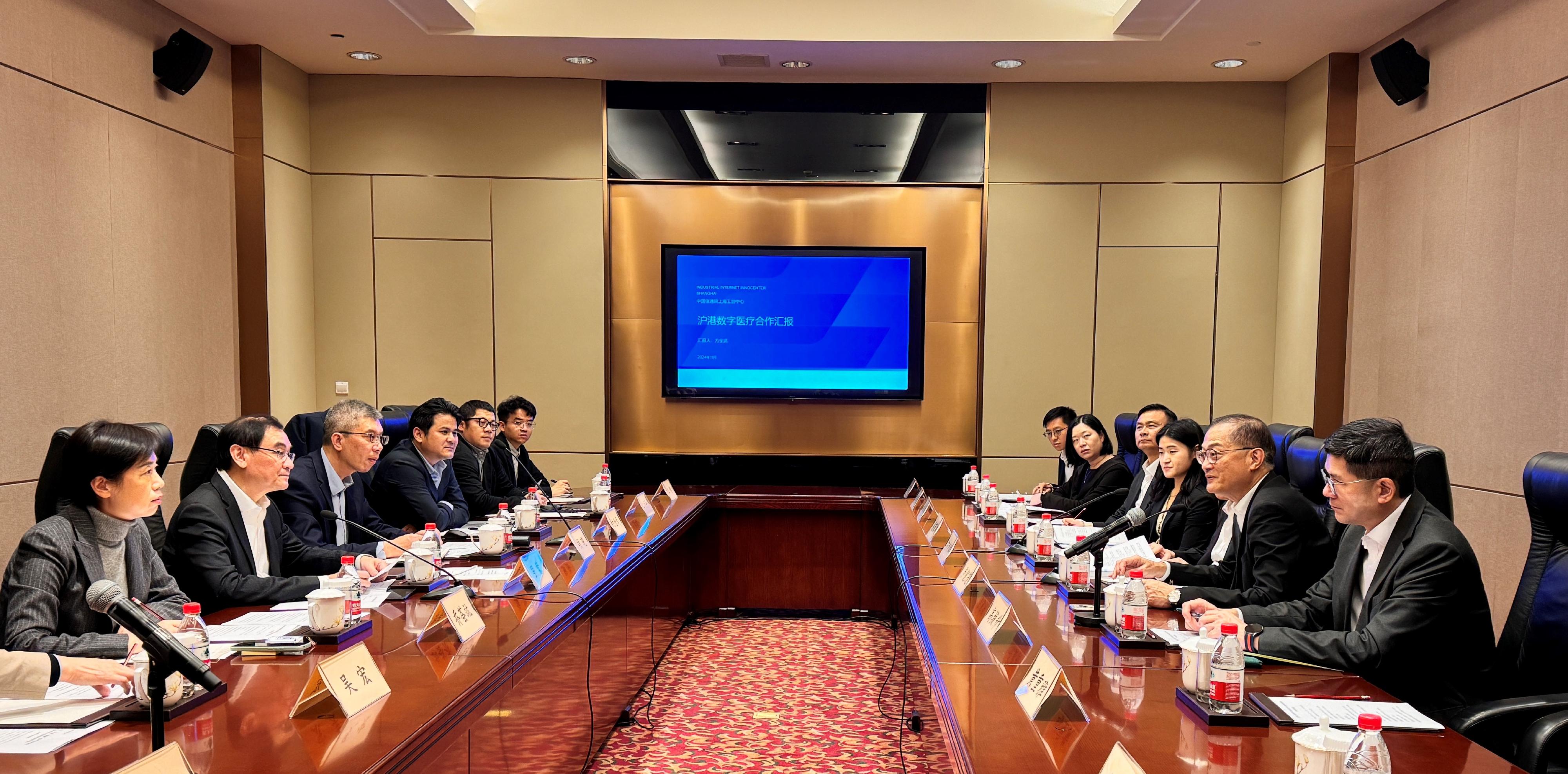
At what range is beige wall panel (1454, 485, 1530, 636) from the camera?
4.21 m

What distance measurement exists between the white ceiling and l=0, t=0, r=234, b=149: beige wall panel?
204mm

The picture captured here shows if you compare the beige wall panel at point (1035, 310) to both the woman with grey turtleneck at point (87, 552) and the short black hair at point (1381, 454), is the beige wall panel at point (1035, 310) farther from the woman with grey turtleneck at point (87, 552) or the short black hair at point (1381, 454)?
the woman with grey turtleneck at point (87, 552)

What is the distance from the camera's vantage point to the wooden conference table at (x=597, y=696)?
5.00 ft

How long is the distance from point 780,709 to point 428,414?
1.84 meters

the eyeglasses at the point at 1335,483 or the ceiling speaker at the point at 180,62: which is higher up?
the ceiling speaker at the point at 180,62

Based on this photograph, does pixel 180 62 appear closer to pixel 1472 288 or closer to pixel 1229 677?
pixel 1229 677

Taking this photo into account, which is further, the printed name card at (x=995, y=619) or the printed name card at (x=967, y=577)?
the printed name card at (x=967, y=577)

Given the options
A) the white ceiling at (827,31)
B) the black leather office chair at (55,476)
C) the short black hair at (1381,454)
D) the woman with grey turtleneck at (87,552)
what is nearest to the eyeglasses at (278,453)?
the black leather office chair at (55,476)

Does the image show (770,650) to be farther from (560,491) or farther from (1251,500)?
(1251,500)

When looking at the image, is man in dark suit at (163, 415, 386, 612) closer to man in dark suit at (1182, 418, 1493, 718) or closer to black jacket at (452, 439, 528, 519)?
black jacket at (452, 439, 528, 519)

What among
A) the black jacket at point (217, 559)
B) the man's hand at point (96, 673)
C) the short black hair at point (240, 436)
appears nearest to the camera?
the man's hand at point (96, 673)

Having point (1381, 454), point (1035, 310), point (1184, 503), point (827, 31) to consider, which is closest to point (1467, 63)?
point (1035, 310)

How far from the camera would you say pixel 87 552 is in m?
2.05

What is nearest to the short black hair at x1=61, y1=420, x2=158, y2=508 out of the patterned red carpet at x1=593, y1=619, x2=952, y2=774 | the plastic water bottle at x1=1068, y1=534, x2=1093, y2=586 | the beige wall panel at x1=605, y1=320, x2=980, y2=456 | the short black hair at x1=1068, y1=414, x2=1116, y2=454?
the patterned red carpet at x1=593, y1=619, x2=952, y2=774
